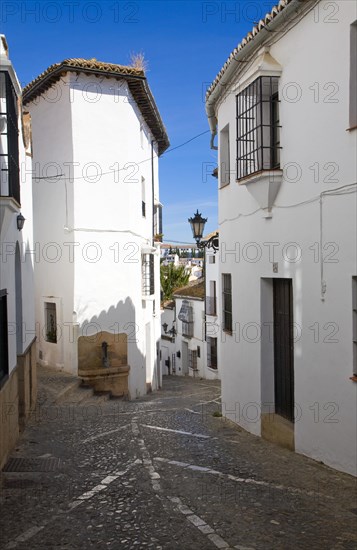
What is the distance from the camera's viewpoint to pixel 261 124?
8.20 metres

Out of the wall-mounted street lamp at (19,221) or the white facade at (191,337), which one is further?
the white facade at (191,337)

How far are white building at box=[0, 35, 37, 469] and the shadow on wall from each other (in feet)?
13.7

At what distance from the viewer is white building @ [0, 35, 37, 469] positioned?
6930 millimetres

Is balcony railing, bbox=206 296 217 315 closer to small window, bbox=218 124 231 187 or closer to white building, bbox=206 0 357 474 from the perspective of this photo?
small window, bbox=218 124 231 187

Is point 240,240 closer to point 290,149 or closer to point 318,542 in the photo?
point 290,149

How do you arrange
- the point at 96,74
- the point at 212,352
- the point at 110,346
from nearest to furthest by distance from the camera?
the point at 96,74 < the point at 110,346 < the point at 212,352

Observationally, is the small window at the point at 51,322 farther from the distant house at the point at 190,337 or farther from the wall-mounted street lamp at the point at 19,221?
the distant house at the point at 190,337

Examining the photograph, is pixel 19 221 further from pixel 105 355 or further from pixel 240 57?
pixel 105 355

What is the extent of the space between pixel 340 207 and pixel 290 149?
162 centimetres

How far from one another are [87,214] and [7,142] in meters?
8.34

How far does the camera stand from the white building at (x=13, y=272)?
6.93 m

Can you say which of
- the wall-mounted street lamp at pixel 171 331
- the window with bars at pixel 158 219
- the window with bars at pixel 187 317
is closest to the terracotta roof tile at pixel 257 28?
the window with bars at pixel 158 219

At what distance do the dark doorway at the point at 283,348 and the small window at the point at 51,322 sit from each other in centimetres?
855

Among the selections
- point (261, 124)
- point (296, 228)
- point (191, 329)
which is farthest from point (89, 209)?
point (191, 329)
